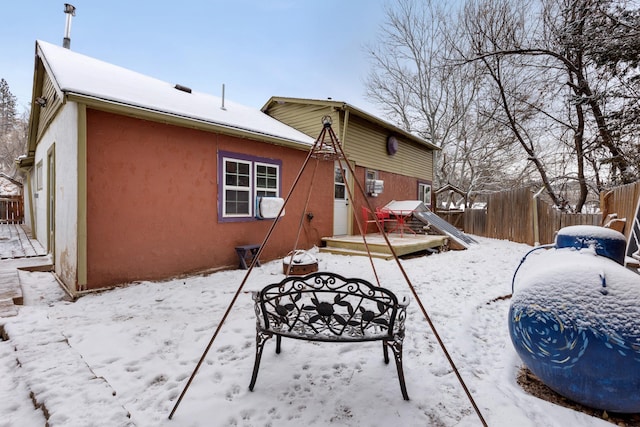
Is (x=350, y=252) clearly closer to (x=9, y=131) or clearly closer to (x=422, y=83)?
(x=422, y=83)

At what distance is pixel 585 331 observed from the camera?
6.16ft

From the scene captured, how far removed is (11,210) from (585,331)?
18.7 m

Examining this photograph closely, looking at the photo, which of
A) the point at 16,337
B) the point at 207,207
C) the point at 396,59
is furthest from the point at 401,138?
the point at 16,337

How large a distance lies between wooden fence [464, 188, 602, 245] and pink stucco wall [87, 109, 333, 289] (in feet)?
25.7

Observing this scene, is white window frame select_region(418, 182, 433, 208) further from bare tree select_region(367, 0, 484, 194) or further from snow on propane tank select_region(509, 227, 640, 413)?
snow on propane tank select_region(509, 227, 640, 413)

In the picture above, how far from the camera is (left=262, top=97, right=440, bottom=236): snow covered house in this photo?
30.5 ft

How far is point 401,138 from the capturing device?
1200 cm

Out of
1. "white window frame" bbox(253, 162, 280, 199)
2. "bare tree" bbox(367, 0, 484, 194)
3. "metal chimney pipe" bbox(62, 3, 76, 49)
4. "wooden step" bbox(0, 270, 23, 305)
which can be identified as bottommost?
"wooden step" bbox(0, 270, 23, 305)

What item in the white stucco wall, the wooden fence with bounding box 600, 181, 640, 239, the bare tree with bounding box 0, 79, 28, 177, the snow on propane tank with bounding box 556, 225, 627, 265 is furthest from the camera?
the bare tree with bounding box 0, 79, 28, 177

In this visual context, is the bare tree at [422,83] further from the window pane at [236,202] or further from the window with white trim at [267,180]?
the window pane at [236,202]

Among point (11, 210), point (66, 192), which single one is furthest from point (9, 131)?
point (66, 192)

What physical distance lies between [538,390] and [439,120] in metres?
19.1

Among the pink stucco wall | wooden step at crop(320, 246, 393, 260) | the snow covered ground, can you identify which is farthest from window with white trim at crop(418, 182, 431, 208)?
the snow covered ground

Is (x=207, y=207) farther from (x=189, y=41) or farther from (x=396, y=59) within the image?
(x=189, y=41)
